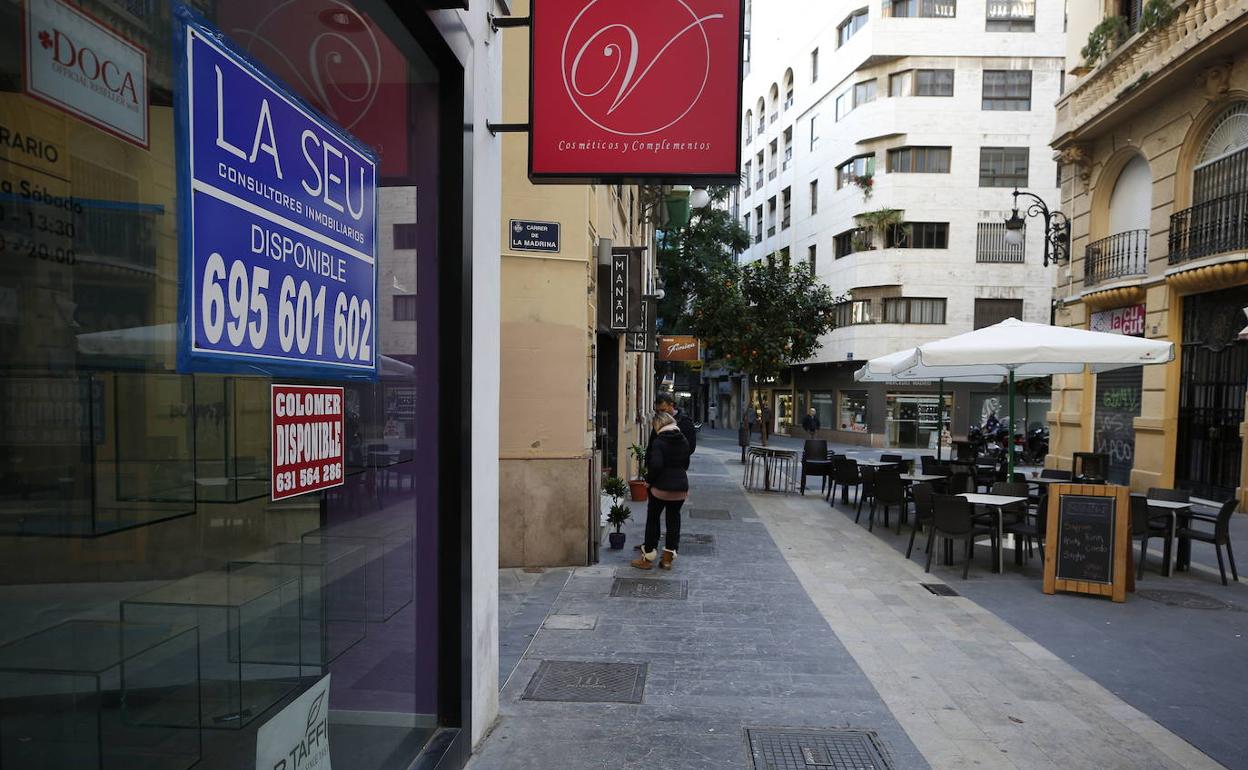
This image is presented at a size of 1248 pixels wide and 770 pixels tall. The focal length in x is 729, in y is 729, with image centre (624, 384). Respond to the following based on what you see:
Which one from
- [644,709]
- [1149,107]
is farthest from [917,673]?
[1149,107]

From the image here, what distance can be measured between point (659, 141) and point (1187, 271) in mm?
15171

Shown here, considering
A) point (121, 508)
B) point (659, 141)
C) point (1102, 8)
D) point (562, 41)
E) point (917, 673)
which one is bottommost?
point (917, 673)

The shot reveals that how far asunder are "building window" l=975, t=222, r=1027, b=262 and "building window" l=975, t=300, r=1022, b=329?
1.83 meters

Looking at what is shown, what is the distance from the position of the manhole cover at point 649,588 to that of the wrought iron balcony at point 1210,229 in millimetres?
13024

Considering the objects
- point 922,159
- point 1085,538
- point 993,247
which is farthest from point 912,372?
point 922,159

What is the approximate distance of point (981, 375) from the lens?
40.8 ft

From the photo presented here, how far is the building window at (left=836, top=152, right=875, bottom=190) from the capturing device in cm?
3334

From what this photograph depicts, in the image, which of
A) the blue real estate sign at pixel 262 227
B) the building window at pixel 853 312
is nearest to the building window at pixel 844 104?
the building window at pixel 853 312

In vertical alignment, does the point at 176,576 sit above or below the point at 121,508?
below

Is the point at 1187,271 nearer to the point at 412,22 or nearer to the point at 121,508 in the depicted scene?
the point at 412,22

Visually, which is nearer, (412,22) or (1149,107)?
(412,22)

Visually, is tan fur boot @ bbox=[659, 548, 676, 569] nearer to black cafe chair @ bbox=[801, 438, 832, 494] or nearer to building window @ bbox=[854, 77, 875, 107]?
black cafe chair @ bbox=[801, 438, 832, 494]

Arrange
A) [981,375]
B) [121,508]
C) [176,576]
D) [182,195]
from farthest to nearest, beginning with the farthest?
[981,375] → [176,576] → [121,508] → [182,195]

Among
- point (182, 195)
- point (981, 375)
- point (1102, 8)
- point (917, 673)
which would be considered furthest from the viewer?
point (1102, 8)
